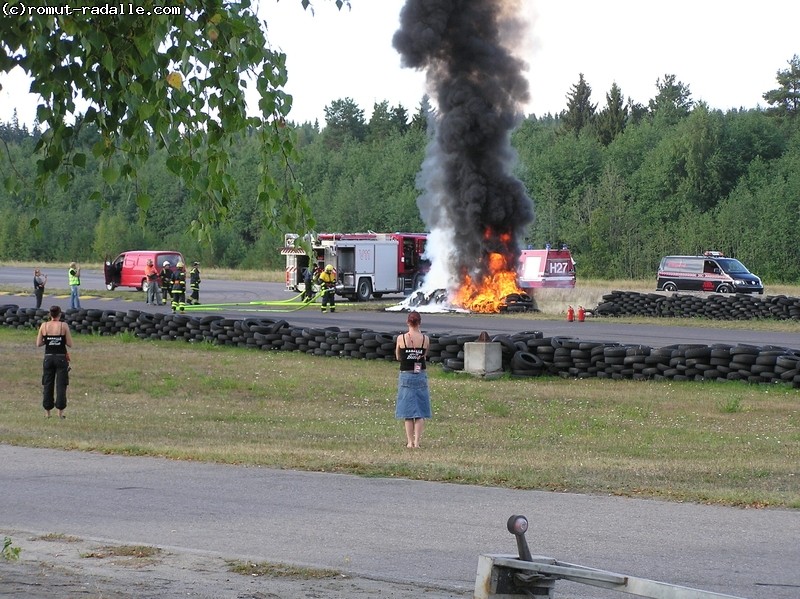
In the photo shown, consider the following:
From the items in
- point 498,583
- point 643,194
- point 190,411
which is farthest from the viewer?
point 643,194

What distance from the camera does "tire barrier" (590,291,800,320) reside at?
35344mm

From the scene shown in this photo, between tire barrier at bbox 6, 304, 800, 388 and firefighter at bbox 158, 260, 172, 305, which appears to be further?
firefighter at bbox 158, 260, 172, 305

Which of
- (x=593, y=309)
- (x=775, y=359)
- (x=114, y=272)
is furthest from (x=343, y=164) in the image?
(x=775, y=359)

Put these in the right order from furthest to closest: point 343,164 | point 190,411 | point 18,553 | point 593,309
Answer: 1. point 343,164
2. point 593,309
3. point 190,411
4. point 18,553

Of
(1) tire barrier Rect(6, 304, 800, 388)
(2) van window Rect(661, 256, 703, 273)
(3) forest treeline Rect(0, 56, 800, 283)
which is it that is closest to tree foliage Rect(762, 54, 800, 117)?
(3) forest treeline Rect(0, 56, 800, 283)

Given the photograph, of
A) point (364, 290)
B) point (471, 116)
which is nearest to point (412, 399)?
point (471, 116)

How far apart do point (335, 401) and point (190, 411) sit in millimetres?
2514

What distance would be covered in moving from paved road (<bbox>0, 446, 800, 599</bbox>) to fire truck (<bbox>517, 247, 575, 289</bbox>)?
32.7m

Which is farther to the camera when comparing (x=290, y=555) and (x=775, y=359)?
(x=775, y=359)

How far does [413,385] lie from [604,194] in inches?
2844

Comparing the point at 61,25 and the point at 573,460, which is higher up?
the point at 61,25

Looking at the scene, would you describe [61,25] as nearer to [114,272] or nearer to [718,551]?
[718,551]

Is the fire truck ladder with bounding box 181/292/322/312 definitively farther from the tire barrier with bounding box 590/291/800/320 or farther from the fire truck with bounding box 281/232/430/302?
the tire barrier with bounding box 590/291/800/320

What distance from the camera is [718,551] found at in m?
7.68
